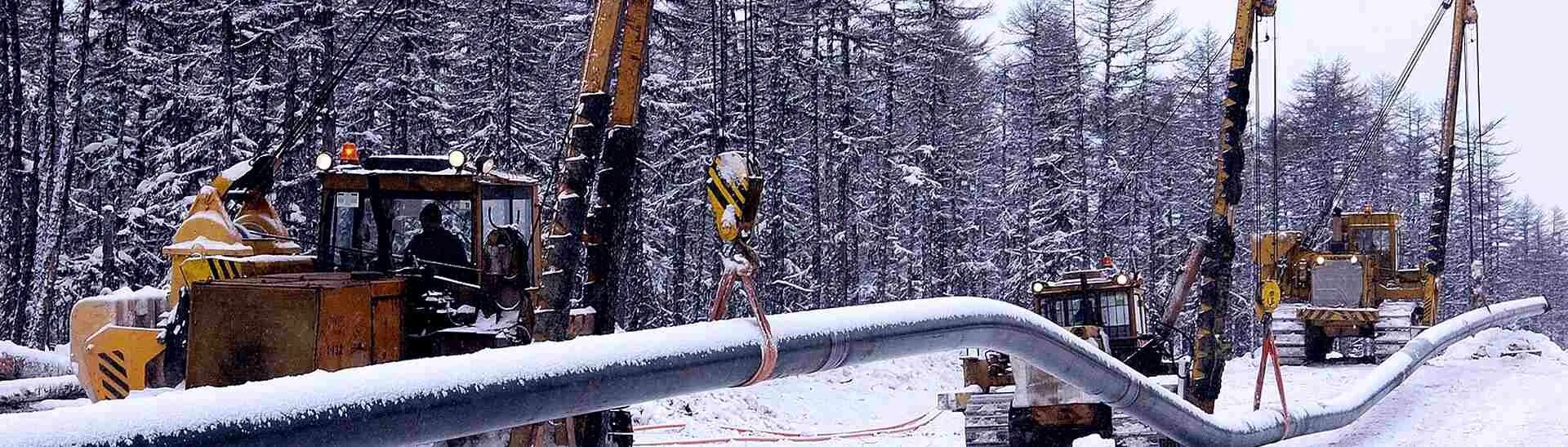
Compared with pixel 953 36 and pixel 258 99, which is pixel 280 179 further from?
pixel 953 36

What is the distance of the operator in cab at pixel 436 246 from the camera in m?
9.76

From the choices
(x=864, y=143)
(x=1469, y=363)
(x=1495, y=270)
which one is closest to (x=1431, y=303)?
(x=1469, y=363)

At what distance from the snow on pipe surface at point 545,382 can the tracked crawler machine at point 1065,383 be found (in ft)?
8.48

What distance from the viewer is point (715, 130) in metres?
29.1

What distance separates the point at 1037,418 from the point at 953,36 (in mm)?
31157

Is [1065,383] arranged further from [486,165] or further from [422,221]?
[422,221]

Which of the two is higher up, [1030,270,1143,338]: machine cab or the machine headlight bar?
the machine headlight bar

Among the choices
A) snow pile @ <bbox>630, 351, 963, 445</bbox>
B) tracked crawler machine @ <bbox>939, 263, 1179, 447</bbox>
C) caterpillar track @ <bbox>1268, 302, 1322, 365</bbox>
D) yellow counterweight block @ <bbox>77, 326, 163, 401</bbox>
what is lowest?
snow pile @ <bbox>630, 351, 963, 445</bbox>

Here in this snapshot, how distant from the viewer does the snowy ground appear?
10062 mm

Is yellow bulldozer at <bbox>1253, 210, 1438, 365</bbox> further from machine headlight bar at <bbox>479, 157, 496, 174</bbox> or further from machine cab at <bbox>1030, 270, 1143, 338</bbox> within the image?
machine headlight bar at <bbox>479, 157, 496, 174</bbox>

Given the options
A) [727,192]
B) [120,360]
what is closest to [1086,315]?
[120,360]

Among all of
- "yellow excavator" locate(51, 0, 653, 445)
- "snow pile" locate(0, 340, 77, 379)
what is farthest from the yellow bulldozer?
"snow pile" locate(0, 340, 77, 379)

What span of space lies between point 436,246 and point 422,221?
24 cm

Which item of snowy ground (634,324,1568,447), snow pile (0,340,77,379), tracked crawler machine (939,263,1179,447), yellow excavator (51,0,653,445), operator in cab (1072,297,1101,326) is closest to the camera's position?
yellow excavator (51,0,653,445)
